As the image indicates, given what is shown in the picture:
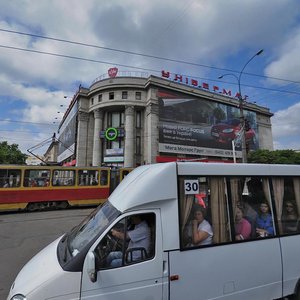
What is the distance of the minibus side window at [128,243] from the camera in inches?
116

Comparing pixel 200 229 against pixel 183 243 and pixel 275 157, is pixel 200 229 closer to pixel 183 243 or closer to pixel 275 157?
pixel 183 243

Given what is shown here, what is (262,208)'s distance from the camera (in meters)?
3.97

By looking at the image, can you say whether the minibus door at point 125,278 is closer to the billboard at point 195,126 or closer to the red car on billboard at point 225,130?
the billboard at point 195,126

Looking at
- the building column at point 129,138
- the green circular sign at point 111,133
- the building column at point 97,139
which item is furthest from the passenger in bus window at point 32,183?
the green circular sign at point 111,133

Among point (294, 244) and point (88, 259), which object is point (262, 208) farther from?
point (88, 259)

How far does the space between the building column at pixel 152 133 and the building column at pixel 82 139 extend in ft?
35.4

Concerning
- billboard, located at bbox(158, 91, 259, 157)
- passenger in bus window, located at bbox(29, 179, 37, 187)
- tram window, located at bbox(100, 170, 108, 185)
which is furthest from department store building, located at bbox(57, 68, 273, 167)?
passenger in bus window, located at bbox(29, 179, 37, 187)

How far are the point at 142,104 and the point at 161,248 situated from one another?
126 feet

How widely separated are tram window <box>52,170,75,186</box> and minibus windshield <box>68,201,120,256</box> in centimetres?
1283

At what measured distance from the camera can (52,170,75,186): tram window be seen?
51.5ft

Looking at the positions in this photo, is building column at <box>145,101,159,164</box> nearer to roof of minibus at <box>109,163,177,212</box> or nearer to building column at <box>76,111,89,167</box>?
building column at <box>76,111,89,167</box>

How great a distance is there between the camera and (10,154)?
2108 inches

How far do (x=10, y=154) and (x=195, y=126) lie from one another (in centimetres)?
3772

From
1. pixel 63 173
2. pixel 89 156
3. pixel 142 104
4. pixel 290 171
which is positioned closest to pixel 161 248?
pixel 290 171
